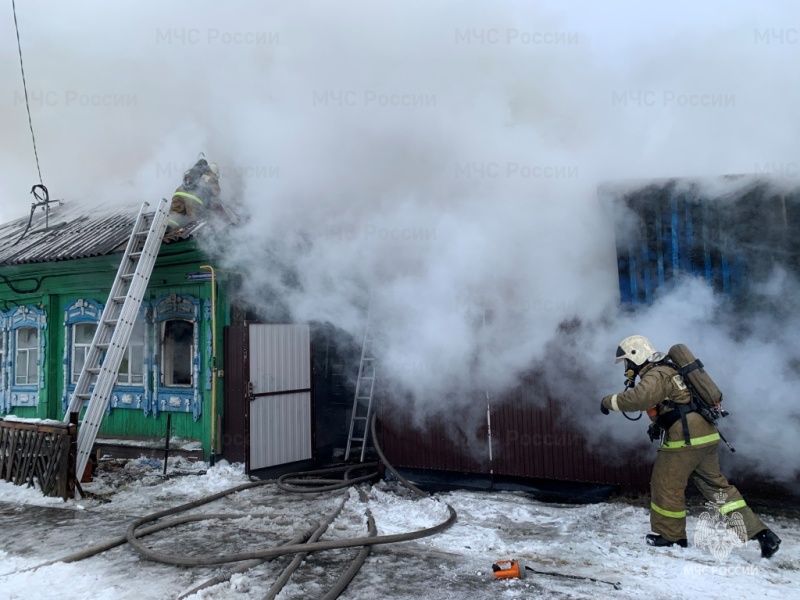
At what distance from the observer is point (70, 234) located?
984 centimetres

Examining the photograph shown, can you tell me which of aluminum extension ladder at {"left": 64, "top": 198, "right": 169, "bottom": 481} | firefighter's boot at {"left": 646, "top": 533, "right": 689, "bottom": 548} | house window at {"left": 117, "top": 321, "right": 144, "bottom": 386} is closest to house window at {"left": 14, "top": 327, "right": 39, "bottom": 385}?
house window at {"left": 117, "top": 321, "right": 144, "bottom": 386}

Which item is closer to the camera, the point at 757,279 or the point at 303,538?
the point at 303,538

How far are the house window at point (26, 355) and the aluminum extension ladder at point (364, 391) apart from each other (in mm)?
6473

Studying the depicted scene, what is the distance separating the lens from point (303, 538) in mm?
4449

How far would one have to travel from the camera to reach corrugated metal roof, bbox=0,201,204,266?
27.1 feet

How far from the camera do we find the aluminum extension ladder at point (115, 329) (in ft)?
20.6

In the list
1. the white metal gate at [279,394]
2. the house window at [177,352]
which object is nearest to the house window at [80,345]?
the house window at [177,352]

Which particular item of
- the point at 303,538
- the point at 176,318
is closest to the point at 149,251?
the point at 176,318

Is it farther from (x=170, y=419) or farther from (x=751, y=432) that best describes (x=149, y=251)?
(x=751, y=432)

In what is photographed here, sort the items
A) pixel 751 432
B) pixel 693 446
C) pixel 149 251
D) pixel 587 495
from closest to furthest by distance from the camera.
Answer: pixel 693 446 → pixel 751 432 → pixel 587 495 → pixel 149 251

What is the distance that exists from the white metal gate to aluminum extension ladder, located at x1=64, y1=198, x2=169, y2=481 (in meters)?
1.57

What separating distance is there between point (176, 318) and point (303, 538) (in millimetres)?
5062

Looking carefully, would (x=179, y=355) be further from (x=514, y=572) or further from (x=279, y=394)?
(x=514, y=572)

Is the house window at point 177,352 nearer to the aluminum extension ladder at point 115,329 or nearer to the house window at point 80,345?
the aluminum extension ladder at point 115,329
